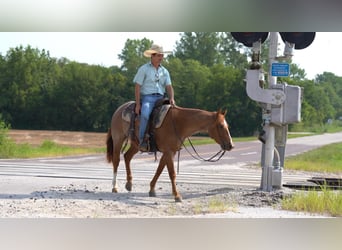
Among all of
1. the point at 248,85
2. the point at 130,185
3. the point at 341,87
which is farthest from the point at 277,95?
the point at 130,185

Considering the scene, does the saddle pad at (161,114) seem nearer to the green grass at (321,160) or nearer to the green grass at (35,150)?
the green grass at (35,150)

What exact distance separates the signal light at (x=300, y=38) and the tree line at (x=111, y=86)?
26 cm

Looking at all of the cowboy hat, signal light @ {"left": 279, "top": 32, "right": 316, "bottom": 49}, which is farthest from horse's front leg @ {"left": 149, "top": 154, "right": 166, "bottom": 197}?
signal light @ {"left": 279, "top": 32, "right": 316, "bottom": 49}

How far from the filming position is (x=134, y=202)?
5.98 meters

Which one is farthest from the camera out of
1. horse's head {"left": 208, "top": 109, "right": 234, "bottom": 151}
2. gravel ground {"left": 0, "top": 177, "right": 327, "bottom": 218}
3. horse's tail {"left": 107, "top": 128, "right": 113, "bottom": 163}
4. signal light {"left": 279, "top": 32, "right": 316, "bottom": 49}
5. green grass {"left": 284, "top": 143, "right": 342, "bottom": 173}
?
green grass {"left": 284, "top": 143, "right": 342, "bottom": 173}

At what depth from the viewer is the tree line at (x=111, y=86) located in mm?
6305

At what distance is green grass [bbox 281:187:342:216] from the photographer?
5.98 meters

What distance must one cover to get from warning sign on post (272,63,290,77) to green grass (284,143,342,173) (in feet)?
2.98

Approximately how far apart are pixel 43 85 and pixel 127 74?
0.90 metres

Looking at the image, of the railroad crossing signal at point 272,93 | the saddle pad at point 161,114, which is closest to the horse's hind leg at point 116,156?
the saddle pad at point 161,114

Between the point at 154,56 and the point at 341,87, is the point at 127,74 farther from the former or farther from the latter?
the point at 341,87

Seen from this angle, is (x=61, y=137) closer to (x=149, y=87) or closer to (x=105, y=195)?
(x=105, y=195)

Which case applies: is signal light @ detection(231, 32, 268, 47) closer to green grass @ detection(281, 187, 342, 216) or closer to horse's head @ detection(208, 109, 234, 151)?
horse's head @ detection(208, 109, 234, 151)

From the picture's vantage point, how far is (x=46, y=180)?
6.51 metres
